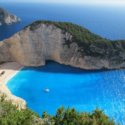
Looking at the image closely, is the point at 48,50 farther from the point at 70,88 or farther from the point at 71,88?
the point at 71,88

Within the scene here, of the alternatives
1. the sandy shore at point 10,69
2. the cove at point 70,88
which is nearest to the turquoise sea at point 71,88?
the cove at point 70,88

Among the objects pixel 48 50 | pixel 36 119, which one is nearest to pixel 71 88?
pixel 48 50

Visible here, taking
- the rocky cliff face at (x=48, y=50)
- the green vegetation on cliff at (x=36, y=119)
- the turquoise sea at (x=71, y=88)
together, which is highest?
the rocky cliff face at (x=48, y=50)

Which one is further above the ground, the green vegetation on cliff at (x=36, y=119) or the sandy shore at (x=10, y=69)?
the sandy shore at (x=10, y=69)

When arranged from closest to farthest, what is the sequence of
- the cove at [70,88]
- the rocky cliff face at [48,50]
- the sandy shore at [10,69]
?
1. the cove at [70,88]
2. the sandy shore at [10,69]
3. the rocky cliff face at [48,50]

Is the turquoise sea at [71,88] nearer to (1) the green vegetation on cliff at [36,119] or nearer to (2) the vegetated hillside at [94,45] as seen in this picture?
(2) the vegetated hillside at [94,45]

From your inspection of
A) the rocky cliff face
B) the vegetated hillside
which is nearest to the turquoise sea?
the rocky cliff face

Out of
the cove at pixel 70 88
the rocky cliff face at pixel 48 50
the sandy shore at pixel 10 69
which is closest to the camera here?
the cove at pixel 70 88
